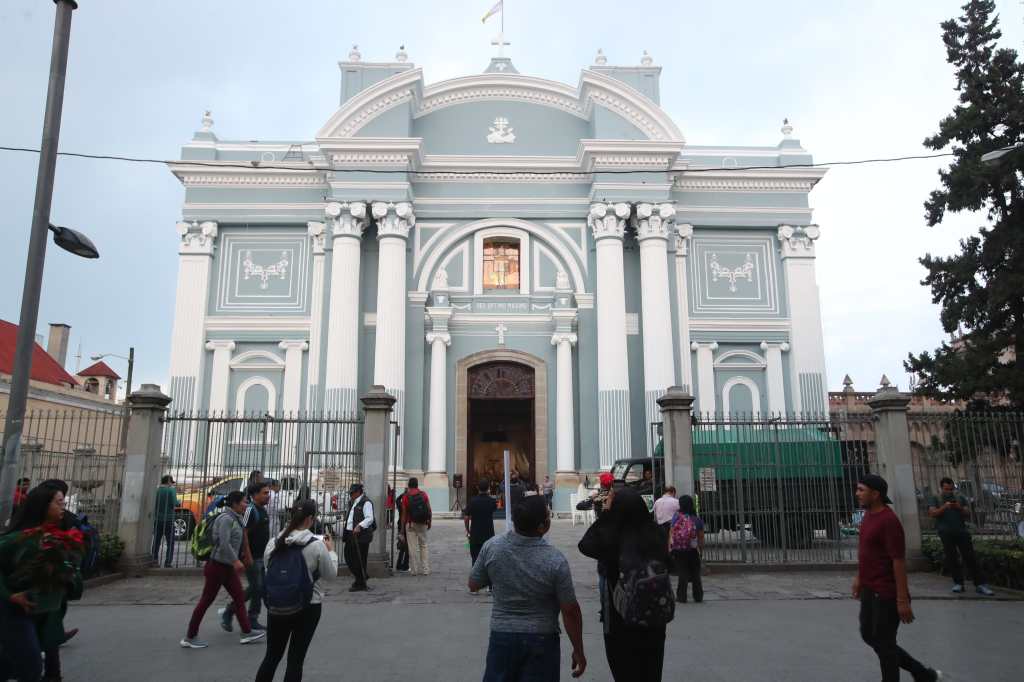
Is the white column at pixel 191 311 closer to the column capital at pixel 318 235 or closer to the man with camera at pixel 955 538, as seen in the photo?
the column capital at pixel 318 235

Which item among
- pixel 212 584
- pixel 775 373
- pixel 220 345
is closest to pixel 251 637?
pixel 212 584

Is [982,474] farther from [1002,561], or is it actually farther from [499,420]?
[499,420]

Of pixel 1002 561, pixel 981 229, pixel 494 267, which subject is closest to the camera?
pixel 1002 561

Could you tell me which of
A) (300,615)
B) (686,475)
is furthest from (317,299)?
(300,615)

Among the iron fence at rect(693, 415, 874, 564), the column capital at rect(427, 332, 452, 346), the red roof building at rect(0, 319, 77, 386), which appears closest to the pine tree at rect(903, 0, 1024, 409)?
the iron fence at rect(693, 415, 874, 564)

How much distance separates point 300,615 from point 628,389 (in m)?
18.4

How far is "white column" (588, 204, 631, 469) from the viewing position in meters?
22.6

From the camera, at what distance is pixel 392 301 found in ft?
76.3

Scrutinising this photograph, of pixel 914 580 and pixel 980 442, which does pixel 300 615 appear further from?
pixel 980 442

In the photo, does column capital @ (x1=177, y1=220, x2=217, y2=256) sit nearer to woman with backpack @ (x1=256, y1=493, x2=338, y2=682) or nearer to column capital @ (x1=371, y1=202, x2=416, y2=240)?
column capital @ (x1=371, y1=202, x2=416, y2=240)

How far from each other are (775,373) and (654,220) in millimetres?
6236

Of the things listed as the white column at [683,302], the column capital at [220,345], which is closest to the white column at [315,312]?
the column capital at [220,345]

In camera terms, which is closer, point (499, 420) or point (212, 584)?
point (212, 584)

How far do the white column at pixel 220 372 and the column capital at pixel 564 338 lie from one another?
10.1 meters
